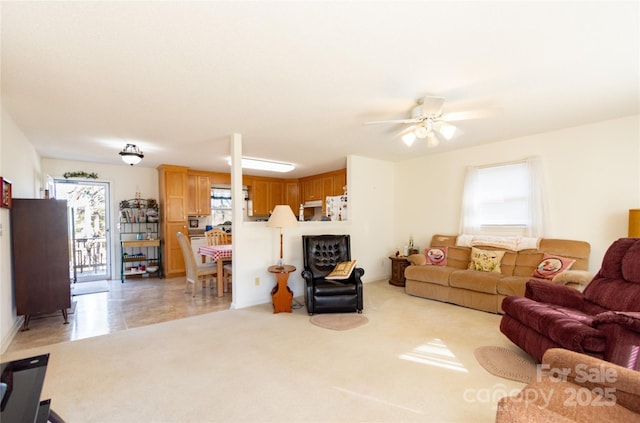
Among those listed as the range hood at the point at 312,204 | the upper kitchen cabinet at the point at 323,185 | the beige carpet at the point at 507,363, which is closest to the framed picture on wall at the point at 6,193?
the beige carpet at the point at 507,363

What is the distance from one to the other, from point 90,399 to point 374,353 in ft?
7.26

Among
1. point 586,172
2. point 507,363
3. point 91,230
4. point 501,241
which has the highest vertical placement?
point 586,172

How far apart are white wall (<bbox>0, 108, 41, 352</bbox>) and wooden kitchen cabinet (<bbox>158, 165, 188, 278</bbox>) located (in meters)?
2.46

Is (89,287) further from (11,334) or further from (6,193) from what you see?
(6,193)

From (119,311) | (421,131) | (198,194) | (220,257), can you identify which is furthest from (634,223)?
(198,194)

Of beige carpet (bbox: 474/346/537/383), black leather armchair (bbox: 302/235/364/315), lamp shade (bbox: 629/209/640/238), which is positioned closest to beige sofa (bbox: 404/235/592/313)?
lamp shade (bbox: 629/209/640/238)

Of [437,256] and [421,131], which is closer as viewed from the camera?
[421,131]

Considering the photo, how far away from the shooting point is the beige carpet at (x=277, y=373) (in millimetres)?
1899

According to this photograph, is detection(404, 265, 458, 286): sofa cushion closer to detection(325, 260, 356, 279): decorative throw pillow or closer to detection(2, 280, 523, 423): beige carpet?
detection(2, 280, 523, 423): beige carpet

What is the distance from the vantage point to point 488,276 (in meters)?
3.86

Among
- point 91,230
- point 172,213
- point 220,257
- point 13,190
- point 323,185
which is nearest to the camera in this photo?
point 13,190

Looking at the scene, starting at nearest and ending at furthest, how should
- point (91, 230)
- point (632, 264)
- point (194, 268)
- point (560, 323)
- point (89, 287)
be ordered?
point (560, 323) < point (632, 264) < point (194, 268) < point (89, 287) < point (91, 230)

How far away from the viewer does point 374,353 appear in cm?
269

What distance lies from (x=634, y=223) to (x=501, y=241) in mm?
1394
